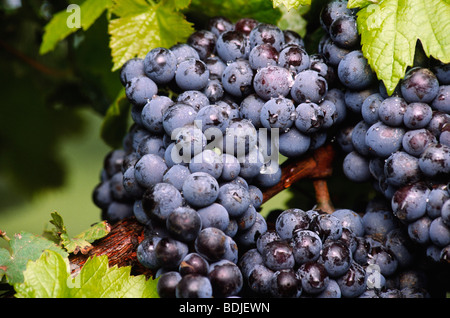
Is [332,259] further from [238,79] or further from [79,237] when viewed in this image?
[79,237]

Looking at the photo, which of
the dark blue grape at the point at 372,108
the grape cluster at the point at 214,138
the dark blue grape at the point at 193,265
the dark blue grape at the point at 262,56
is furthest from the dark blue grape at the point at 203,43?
the dark blue grape at the point at 193,265

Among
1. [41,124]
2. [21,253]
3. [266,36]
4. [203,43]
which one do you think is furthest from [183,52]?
[41,124]

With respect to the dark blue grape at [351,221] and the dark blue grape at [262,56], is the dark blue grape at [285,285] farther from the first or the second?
the dark blue grape at [262,56]

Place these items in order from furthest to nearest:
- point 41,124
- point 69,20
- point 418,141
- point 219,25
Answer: point 41,124
point 69,20
point 219,25
point 418,141

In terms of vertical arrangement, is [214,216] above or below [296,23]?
below

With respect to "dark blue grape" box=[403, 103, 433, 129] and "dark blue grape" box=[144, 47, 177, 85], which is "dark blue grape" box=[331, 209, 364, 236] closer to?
"dark blue grape" box=[403, 103, 433, 129]
